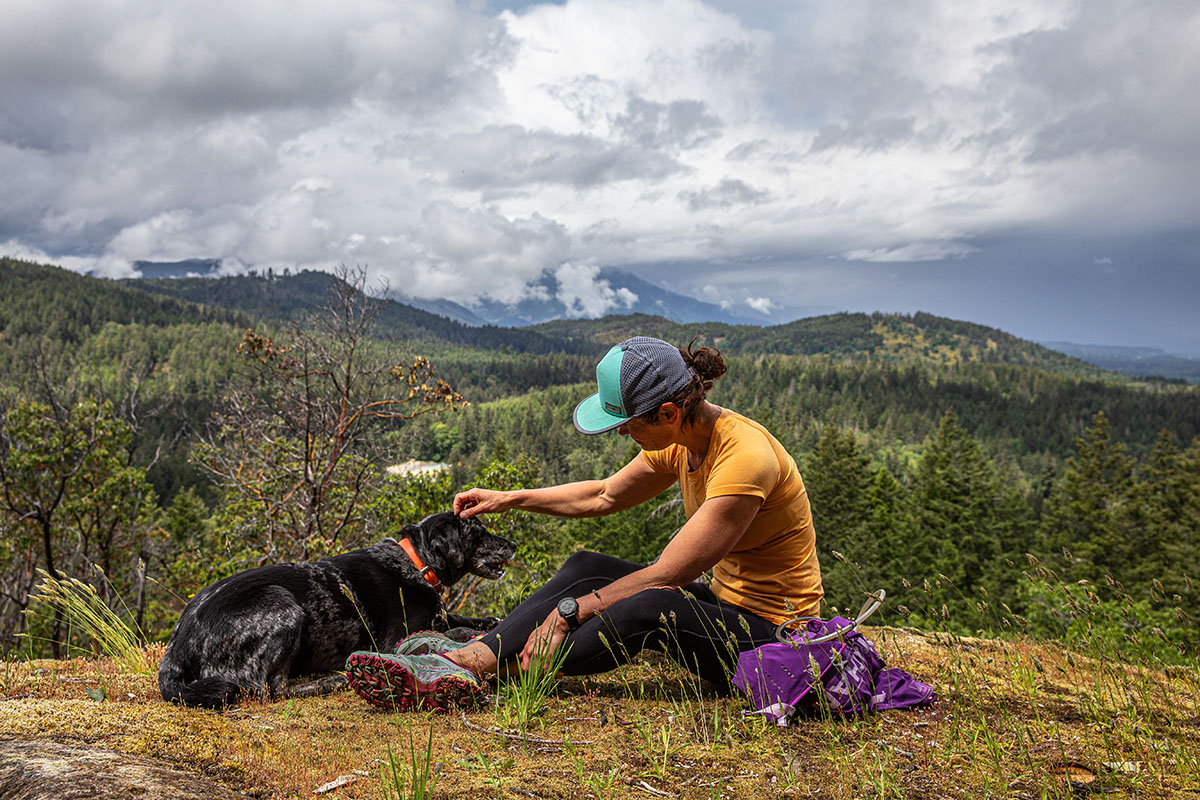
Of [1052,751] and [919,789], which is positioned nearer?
[919,789]

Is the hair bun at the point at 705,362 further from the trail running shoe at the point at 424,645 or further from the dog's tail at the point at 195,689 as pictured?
the dog's tail at the point at 195,689

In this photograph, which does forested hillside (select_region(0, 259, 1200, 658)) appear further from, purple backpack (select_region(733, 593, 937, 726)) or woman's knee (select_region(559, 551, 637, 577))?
woman's knee (select_region(559, 551, 637, 577))

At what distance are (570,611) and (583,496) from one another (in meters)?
1.11

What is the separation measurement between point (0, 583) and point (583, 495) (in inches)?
778

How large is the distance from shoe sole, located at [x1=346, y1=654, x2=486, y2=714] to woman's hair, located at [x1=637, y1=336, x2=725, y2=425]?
1.73 metres

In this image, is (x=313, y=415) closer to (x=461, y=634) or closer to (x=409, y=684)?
(x=461, y=634)

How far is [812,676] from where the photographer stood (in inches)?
123

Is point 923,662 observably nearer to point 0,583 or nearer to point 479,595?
point 479,595

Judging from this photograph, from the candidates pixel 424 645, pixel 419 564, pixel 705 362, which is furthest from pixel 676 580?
pixel 419 564

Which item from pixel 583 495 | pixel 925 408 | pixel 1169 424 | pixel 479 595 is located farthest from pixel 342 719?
pixel 1169 424

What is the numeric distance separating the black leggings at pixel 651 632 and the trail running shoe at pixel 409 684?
0.25m

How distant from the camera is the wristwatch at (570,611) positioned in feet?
11.3

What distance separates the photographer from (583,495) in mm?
4438

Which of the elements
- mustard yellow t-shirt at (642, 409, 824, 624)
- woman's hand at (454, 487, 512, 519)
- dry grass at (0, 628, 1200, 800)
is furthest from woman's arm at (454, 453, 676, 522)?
dry grass at (0, 628, 1200, 800)
